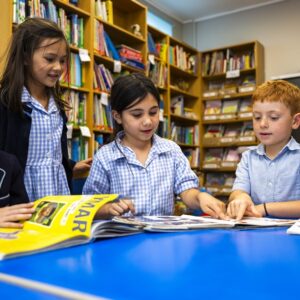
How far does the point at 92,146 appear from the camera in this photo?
126 inches

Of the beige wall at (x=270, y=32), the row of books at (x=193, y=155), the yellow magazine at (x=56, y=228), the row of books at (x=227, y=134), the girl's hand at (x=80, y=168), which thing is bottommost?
the yellow magazine at (x=56, y=228)

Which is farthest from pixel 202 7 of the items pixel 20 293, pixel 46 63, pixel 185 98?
pixel 20 293

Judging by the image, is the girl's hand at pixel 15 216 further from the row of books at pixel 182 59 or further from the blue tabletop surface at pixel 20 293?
the row of books at pixel 182 59

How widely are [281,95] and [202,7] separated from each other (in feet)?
13.4

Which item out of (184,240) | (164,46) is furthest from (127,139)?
(164,46)

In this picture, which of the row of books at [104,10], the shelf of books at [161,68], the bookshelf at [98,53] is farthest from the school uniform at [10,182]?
the shelf of books at [161,68]

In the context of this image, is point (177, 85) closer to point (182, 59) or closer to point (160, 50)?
point (182, 59)

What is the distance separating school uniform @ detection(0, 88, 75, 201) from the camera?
4.71 ft

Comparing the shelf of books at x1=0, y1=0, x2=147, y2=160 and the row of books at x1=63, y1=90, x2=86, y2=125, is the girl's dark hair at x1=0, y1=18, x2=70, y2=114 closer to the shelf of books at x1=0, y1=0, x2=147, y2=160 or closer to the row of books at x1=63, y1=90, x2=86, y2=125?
the shelf of books at x1=0, y1=0, x2=147, y2=160

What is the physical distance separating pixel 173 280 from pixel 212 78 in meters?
5.15

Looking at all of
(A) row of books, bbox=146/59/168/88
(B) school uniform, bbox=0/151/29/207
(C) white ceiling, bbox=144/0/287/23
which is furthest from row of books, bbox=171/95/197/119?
(B) school uniform, bbox=0/151/29/207

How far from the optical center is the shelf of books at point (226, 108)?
4875mm

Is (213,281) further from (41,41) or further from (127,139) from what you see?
(41,41)

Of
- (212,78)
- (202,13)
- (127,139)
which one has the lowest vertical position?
(127,139)
